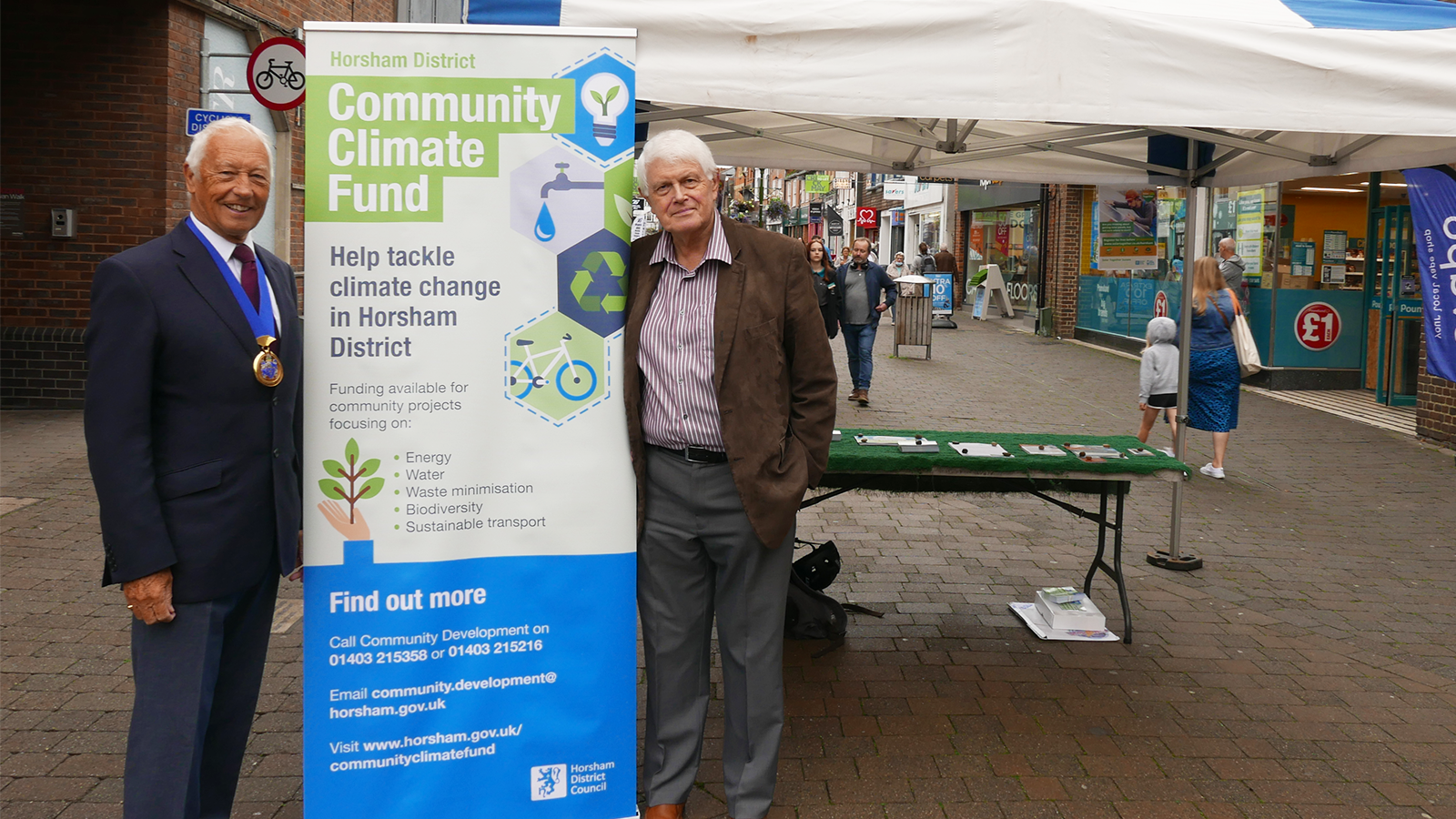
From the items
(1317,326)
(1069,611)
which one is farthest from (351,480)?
(1317,326)

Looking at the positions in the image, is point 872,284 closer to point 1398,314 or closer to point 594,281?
point 1398,314

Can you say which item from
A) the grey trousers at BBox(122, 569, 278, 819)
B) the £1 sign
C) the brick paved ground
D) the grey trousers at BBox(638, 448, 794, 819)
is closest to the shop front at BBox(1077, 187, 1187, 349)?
the £1 sign

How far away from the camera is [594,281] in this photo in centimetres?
304

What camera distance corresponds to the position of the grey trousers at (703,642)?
324 centimetres

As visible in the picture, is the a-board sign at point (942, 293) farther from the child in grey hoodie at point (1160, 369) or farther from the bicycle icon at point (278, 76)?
the bicycle icon at point (278, 76)

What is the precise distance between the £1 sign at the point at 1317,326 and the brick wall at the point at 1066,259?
8140 millimetres

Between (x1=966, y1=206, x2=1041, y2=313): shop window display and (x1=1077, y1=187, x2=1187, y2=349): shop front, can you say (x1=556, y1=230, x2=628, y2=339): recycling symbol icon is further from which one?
(x1=966, y1=206, x2=1041, y2=313): shop window display

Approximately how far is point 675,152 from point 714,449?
2.64 feet

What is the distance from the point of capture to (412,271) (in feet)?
9.57

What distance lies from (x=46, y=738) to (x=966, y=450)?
3492 mm

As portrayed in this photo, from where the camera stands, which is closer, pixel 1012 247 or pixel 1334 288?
pixel 1334 288

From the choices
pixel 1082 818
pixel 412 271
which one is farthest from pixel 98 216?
pixel 1082 818

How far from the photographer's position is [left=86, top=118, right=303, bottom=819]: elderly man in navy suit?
254cm

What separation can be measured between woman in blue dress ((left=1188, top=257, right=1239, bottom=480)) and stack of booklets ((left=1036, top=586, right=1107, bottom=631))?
12.7 ft
